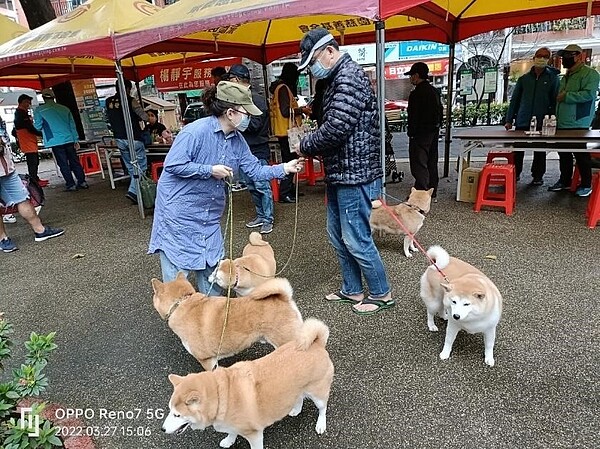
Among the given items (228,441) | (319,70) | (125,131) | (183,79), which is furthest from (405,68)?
(228,441)

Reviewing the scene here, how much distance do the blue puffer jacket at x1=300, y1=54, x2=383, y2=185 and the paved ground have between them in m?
1.20

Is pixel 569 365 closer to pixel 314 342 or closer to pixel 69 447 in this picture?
pixel 314 342

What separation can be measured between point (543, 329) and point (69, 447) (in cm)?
315

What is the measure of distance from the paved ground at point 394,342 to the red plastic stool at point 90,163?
5.87m

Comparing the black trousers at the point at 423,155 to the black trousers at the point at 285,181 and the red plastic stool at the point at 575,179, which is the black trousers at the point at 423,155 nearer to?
the black trousers at the point at 285,181

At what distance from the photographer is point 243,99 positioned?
2.52 m

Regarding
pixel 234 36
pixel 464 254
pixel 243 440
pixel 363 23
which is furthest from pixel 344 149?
pixel 234 36

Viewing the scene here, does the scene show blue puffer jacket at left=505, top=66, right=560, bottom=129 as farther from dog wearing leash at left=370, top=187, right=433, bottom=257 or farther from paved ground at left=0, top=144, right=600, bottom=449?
dog wearing leash at left=370, top=187, right=433, bottom=257

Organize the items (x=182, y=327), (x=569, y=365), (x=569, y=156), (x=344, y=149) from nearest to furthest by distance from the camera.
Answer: (x=182, y=327) → (x=569, y=365) → (x=344, y=149) → (x=569, y=156)

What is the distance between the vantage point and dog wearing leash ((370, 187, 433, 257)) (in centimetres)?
436

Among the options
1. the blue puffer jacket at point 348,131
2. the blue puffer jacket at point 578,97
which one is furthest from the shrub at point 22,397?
the blue puffer jacket at point 578,97

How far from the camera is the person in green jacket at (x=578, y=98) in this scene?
229 inches

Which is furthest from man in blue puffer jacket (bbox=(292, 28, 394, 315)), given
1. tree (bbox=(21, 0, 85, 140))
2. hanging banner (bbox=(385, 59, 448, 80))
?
hanging banner (bbox=(385, 59, 448, 80))

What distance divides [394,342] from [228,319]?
1.27 metres
